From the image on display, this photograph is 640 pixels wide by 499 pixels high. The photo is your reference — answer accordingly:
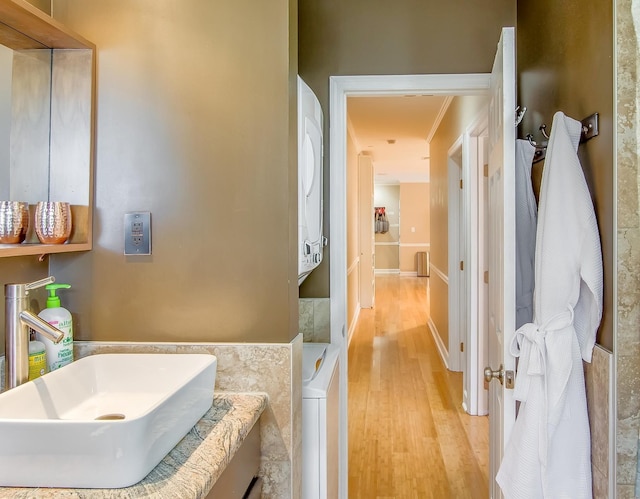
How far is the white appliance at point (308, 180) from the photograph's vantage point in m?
1.59

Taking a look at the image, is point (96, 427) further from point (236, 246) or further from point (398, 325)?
point (398, 325)

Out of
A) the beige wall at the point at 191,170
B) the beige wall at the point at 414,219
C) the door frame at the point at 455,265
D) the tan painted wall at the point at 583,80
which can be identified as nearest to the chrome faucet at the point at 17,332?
the beige wall at the point at 191,170

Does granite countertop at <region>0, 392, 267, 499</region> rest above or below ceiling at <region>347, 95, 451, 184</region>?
below

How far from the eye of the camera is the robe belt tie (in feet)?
4.49

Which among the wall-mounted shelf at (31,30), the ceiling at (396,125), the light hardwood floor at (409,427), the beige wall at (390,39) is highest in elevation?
the ceiling at (396,125)

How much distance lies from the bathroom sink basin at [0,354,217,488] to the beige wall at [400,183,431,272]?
1090 centimetres

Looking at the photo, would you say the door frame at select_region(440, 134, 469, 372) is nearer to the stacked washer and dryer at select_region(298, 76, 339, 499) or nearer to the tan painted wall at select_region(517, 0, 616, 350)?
the tan painted wall at select_region(517, 0, 616, 350)

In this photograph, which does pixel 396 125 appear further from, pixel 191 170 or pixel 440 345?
pixel 191 170

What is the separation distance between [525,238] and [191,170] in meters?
1.21

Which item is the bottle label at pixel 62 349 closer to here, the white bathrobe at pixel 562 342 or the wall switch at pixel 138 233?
the wall switch at pixel 138 233

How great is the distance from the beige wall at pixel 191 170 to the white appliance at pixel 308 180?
10.4 inches

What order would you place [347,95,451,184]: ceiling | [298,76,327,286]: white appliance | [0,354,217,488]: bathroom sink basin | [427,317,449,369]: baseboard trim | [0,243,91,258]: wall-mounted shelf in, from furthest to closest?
[427,317,449,369]: baseboard trim, [347,95,451,184]: ceiling, [298,76,327,286]: white appliance, [0,243,91,258]: wall-mounted shelf, [0,354,217,488]: bathroom sink basin

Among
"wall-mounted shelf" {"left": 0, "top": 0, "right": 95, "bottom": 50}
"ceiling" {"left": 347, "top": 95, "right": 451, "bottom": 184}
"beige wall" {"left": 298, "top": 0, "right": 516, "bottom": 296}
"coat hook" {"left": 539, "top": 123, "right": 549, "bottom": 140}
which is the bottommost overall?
"coat hook" {"left": 539, "top": 123, "right": 549, "bottom": 140}

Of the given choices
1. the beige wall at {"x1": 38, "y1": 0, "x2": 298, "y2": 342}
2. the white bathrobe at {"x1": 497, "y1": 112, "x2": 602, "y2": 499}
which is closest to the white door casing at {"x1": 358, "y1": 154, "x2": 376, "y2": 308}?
the white bathrobe at {"x1": 497, "y1": 112, "x2": 602, "y2": 499}
